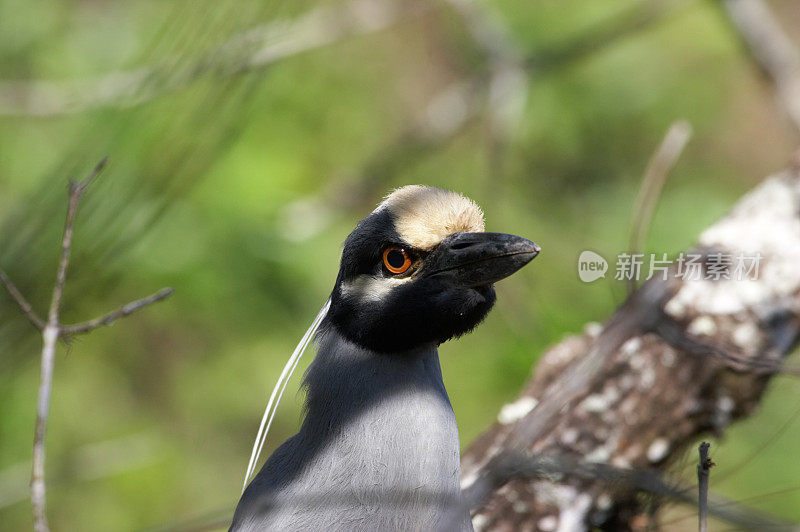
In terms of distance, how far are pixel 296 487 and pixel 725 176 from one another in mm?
3467

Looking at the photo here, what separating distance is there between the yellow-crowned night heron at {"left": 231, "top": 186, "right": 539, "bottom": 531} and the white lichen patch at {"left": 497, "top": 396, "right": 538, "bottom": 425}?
329mm

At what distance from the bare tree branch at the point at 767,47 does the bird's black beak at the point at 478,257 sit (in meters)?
1.98

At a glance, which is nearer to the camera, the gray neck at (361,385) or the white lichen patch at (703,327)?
the gray neck at (361,385)

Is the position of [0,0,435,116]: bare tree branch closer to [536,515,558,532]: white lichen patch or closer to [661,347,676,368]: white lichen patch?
Answer: [661,347,676,368]: white lichen patch

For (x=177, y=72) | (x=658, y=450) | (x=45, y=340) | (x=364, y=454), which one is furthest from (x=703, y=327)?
(x=177, y=72)

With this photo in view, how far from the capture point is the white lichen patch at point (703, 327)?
1.85 meters

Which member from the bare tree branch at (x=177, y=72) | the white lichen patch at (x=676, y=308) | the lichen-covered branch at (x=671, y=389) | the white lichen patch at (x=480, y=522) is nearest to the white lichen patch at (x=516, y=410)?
the lichen-covered branch at (x=671, y=389)

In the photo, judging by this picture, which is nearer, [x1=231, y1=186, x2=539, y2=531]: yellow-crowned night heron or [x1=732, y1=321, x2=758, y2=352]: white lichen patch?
[x1=231, y1=186, x2=539, y2=531]: yellow-crowned night heron

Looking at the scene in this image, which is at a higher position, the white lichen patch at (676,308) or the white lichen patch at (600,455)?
the white lichen patch at (676,308)

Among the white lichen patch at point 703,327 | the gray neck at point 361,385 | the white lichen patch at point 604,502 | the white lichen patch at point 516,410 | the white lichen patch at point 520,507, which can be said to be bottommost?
the white lichen patch at point 604,502

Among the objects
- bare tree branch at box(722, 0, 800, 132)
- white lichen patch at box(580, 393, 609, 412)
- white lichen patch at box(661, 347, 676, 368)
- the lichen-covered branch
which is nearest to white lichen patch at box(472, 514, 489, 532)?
the lichen-covered branch

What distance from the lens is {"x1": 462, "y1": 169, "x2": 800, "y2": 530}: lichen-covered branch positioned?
172cm

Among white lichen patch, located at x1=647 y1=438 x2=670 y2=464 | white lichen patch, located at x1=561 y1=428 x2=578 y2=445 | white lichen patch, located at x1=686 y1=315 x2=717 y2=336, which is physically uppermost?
white lichen patch, located at x1=686 y1=315 x2=717 y2=336

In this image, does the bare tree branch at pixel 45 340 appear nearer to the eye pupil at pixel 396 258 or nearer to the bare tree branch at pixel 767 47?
the eye pupil at pixel 396 258
